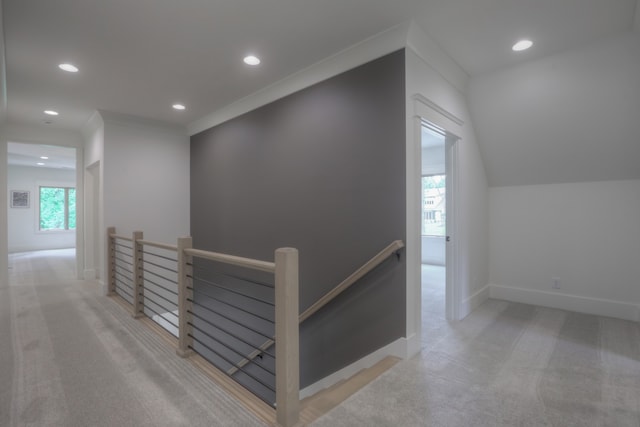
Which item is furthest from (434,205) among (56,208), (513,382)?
(56,208)

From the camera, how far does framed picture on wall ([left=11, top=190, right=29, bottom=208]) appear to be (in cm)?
880

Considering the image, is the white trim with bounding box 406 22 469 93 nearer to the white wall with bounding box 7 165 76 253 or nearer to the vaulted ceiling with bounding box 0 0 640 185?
the vaulted ceiling with bounding box 0 0 640 185

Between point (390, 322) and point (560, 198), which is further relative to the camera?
point (560, 198)

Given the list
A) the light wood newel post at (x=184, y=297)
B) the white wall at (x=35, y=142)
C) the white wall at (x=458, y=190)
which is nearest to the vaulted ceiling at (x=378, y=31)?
the white wall at (x=458, y=190)

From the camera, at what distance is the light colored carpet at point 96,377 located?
169 cm

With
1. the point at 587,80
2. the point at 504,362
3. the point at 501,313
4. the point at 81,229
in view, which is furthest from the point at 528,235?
the point at 81,229

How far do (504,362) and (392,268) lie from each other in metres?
1.09

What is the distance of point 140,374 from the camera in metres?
2.12

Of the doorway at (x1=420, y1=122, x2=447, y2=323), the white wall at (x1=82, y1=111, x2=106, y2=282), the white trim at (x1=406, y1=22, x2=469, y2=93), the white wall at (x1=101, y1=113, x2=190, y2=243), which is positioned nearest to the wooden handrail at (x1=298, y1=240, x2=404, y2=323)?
the white trim at (x1=406, y1=22, x2=469, y2=93)

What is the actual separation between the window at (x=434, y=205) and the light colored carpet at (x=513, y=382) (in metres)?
4.15

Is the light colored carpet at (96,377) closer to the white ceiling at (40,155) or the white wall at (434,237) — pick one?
the white ceiling at (40,155)

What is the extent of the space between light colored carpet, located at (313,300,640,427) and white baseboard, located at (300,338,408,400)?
4.9 inches

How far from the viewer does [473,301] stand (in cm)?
356

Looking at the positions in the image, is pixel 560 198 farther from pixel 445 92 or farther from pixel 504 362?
pixel 504 362
